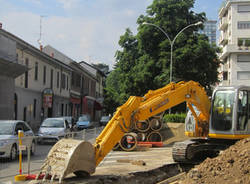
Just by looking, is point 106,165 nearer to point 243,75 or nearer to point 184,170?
point 184,170

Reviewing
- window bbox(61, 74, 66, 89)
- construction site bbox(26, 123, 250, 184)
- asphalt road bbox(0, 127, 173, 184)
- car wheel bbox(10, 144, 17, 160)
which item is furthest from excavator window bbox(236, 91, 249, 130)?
window bbox(61, 74, 66, 89)

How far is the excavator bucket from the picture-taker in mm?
8172

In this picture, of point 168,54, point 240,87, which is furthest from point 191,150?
point 168,54

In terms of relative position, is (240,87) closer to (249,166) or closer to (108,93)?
(249,166)

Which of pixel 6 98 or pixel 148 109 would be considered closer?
pixel 148 109

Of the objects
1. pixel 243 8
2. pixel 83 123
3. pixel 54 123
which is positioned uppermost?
pixel 243 8

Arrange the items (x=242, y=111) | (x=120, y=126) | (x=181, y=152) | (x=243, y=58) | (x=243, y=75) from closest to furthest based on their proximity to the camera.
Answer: (x=120, y=126), (x=242, y=111), (x=181, y=152), (x=243, y=75), (x=243, y=58)

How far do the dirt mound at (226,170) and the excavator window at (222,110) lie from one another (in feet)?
6.99

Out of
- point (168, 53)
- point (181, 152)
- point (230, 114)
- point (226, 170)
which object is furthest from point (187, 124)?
point (168, 53)

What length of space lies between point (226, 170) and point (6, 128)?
928 centimetres

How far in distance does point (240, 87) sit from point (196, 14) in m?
24.9

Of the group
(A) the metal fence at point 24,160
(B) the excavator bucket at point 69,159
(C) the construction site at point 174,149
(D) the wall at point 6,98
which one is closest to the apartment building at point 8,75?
(D) the wall at point 6,98

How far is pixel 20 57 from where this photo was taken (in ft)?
101

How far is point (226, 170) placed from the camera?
8445 mm
